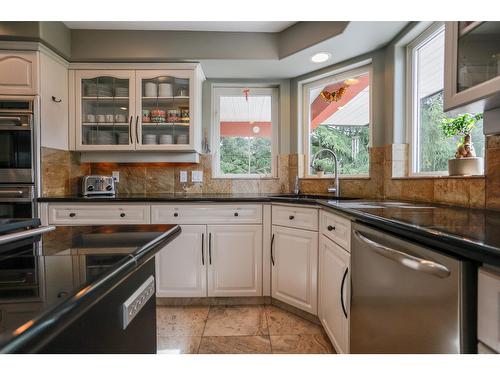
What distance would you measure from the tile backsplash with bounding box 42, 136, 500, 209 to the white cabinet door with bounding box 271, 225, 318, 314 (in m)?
0.77

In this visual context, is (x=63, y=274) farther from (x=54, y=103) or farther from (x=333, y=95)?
(x=333, y=95)

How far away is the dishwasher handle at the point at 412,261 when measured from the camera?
727 millimetres

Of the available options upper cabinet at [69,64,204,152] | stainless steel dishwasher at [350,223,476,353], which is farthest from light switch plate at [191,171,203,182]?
stainless steel dishwasher at [350,223,476,353]

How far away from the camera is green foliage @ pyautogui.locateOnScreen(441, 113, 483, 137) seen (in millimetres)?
1589

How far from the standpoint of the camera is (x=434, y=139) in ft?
6.42

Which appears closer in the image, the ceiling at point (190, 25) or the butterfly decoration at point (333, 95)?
the ceiling at point (190, 25)

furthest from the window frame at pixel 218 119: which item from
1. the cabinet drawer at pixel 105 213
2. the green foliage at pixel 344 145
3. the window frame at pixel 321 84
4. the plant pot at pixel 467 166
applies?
the plant pot at pixel 467 166

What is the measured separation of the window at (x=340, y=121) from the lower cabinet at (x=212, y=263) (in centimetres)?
106

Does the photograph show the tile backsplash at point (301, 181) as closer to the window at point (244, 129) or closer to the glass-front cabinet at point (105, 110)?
the window at point (244, 129)

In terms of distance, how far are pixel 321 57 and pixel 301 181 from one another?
1.18m

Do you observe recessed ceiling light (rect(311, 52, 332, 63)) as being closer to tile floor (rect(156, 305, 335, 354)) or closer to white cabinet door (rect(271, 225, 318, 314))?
white cabinet door (rect(271, 225, 318, 314))

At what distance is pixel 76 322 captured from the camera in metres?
0.51
